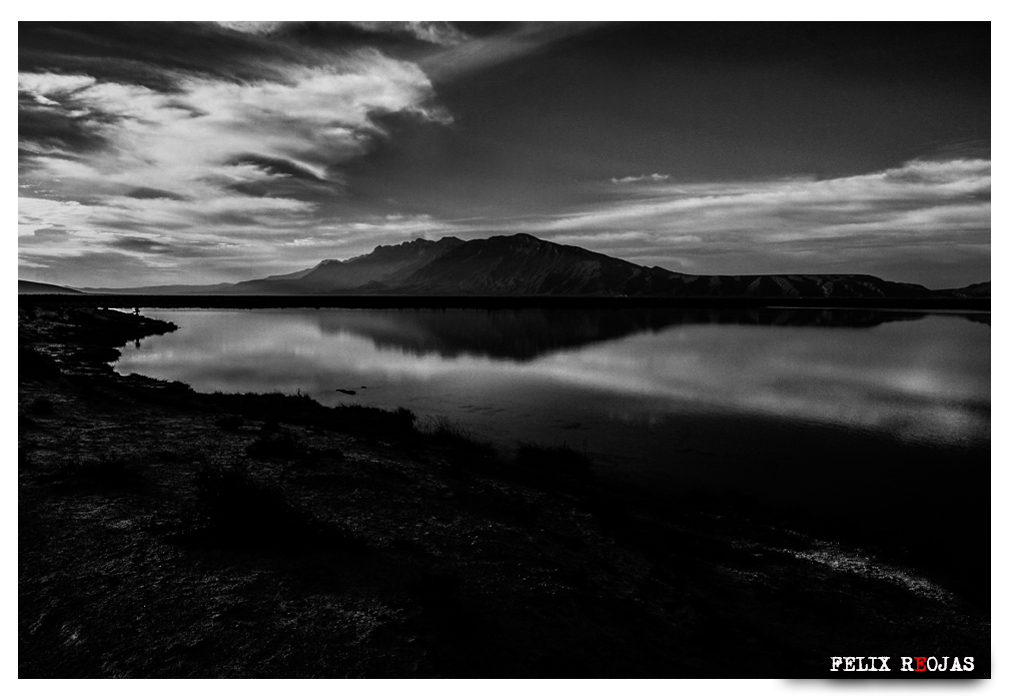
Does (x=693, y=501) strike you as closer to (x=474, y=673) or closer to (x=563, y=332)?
(x=474, y=673)

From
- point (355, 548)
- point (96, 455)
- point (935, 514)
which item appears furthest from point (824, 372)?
point (96, 455)

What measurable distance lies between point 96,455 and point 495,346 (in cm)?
5009

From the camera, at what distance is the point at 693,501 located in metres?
14.1

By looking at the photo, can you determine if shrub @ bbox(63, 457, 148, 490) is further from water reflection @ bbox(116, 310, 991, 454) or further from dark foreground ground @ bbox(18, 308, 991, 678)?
water reflection @ bbox(116, 310, 991, 454)

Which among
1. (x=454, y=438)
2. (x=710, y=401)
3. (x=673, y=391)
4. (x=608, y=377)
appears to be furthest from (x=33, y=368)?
(x=710, y=401)

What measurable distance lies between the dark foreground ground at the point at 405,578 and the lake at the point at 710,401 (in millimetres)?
4214

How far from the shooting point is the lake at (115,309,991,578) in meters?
16.1

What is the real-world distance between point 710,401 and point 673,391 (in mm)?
3262

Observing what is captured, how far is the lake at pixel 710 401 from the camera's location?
16.1 meters

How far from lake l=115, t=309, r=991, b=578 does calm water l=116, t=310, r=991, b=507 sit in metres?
0.14

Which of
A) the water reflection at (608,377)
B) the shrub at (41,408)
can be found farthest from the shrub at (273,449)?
the water reflection at (608,377)

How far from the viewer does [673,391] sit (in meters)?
32.5

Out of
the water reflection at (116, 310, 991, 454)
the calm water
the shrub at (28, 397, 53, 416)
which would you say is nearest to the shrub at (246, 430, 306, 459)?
the shrub at (28, 397, 53, 416)
